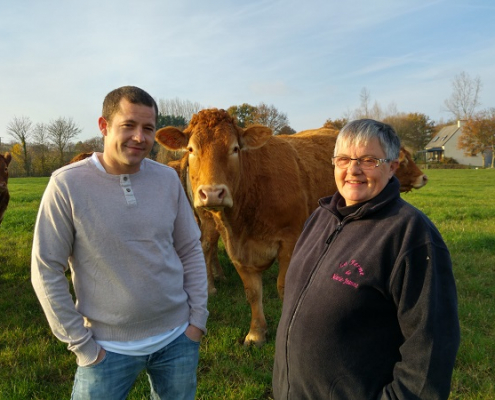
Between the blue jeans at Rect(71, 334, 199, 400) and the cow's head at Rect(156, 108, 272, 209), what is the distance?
1.66m

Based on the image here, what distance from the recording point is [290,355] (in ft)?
6.32

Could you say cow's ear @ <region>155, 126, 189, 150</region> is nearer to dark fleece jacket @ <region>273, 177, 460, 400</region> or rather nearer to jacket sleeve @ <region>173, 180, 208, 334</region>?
jacket sleeve @ <region>173, 180, 208, 334</region>

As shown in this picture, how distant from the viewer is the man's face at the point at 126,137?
1991mm

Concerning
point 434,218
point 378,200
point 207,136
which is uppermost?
point 207,136

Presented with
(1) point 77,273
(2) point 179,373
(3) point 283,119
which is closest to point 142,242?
(1) point 77,273

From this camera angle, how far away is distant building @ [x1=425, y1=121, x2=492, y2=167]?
205ft

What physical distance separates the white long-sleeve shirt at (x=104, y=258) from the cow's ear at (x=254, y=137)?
2490 mm

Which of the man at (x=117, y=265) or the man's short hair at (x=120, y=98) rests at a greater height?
the man's short hair at (x=120, y=98)

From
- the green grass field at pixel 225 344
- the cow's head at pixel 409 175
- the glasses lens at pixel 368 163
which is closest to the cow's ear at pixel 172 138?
the green grass field at pixel 225 344

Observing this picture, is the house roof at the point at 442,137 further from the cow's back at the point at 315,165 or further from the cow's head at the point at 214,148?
the cow's head at the point at 214,148

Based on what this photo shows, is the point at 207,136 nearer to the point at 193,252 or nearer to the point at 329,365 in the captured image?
the point at 193,252

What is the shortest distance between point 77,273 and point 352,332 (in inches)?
52.9

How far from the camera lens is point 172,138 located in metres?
4.48

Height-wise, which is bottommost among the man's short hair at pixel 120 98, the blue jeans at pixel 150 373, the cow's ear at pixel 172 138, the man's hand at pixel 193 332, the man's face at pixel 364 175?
the blue jeans at pixel 150 373
